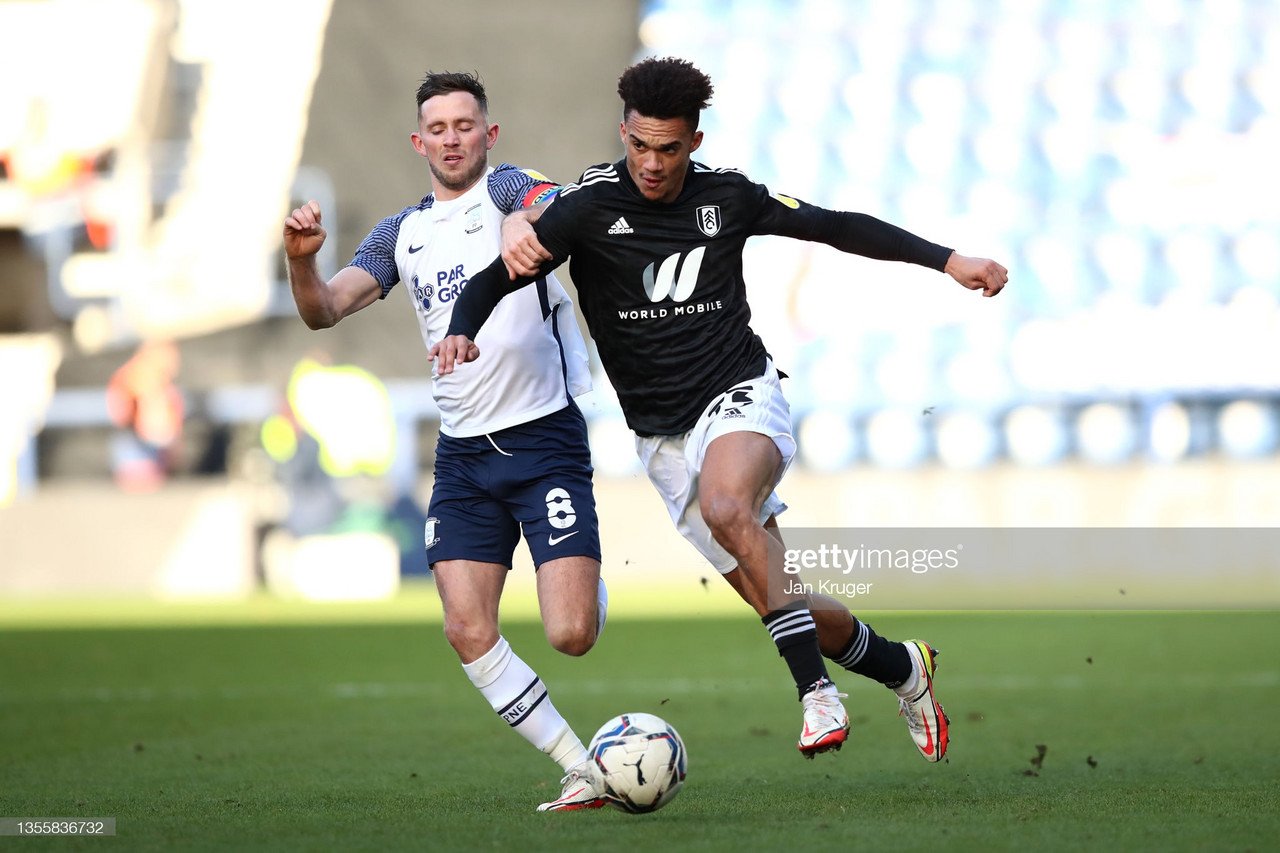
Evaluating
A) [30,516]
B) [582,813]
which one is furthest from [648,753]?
[30,516]

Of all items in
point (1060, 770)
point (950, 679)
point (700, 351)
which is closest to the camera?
point (700, 351)

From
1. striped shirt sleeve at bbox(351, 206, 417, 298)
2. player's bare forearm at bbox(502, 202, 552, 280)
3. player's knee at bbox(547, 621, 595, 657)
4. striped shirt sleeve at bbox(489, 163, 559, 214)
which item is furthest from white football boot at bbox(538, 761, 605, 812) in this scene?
striped shirt sleeve at bbox(489, 163, 559, 214)

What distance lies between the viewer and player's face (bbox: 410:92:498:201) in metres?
5.75

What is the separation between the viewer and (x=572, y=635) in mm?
5586

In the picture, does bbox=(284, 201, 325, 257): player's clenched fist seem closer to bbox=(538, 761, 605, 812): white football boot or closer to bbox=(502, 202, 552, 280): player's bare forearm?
bbox=(502, 202, 552, 280): player's bare forearm

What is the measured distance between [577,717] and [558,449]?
2689 millimetres

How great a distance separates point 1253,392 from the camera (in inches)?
804

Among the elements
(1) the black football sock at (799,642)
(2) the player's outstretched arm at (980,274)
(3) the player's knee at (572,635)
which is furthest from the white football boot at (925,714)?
(2) the player's outstretched arm at (980,274)

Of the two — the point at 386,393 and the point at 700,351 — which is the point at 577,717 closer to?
the point at 700,351

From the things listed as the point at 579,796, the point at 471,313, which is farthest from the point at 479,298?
the point at 579,796

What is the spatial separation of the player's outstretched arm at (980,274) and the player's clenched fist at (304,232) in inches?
82.6

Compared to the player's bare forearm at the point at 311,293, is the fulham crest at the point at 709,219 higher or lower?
higher

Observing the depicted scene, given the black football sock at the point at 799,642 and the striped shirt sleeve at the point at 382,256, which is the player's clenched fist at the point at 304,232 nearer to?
the striped shirt sleeve at the point at 382,256

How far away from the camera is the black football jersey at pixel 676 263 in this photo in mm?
5547
